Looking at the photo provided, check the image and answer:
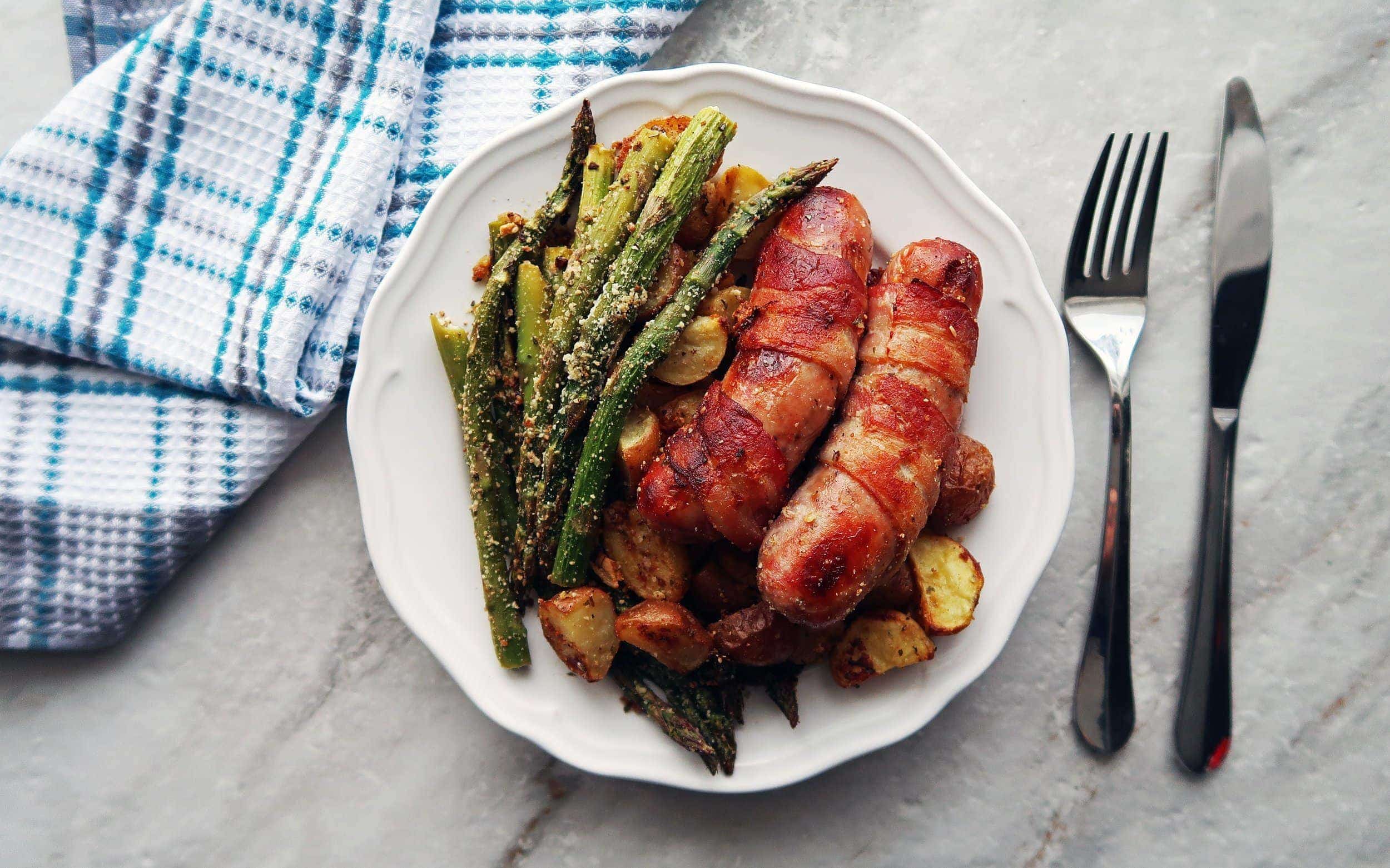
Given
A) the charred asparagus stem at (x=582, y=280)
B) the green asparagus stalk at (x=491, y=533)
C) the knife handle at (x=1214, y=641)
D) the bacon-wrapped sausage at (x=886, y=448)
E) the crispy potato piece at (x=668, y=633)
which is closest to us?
the bacon-wrapped sausage at (x=886, y=448)

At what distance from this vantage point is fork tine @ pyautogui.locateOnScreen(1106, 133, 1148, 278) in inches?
102

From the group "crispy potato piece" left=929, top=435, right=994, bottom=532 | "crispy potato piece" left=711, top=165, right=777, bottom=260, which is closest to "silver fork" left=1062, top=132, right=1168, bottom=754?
"crispy potato piece" left=929, top=435, right=994, bottom=532

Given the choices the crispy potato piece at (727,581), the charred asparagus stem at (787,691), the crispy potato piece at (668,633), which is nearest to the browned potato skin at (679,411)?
the crispy potato piece at (727,581)

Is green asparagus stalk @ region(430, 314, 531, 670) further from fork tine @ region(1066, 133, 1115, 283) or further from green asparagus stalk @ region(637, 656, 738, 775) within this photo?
fork tine @ region(1066, 133, 1115, 283)

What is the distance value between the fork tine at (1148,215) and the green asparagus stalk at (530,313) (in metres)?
1.83

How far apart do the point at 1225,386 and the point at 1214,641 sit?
0.82 m

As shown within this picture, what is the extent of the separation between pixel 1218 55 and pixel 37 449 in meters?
4.02

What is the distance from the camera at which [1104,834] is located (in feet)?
8.77

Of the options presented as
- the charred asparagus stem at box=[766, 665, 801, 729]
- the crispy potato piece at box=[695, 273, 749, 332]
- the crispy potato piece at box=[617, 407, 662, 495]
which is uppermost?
the crispy potato piece at box=[695, 273, 749, 332]

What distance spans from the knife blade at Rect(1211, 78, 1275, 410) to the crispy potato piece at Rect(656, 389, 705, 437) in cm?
170

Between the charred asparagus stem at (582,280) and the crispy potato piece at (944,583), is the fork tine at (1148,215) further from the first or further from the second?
the charred asparagus stem at (582,280)

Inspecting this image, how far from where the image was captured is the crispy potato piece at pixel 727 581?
89.6 inches

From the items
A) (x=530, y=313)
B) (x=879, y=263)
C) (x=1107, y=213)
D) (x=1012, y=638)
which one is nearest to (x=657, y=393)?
(x=530, y=313)

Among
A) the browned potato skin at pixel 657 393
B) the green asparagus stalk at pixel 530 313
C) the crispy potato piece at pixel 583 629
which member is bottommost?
the crispy potato piece at pixel 583 629
